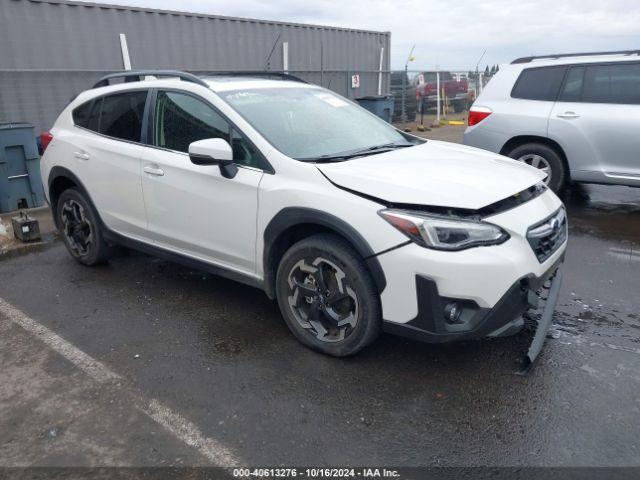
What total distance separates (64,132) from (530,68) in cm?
554

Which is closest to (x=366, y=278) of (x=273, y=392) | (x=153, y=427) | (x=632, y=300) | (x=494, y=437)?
(x=273, y=392)

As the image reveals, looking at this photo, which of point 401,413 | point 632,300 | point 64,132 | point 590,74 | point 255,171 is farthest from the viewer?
point 590,74

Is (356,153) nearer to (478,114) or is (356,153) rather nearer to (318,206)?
(318,206)

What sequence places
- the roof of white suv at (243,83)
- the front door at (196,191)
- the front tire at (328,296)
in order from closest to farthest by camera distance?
the front tire at (328,296) → the front door at (196,191) → the roof of white suv at (243,83)

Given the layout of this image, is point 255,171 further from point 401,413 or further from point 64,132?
point 64,132

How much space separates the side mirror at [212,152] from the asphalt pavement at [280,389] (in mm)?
1195

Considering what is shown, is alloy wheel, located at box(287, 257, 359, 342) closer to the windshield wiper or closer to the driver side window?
the windshield wiper

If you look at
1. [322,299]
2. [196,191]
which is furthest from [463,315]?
[196,191]

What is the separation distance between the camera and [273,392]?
2986 millimetres

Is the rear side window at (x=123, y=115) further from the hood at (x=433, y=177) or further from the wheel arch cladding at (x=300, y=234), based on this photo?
the hood at (x=433, y=177)

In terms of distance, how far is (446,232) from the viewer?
277 cm

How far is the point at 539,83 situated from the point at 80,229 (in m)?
5.63

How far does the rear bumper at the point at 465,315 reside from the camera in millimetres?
2766

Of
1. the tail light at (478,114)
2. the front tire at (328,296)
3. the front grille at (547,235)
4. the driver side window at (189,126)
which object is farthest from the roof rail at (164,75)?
the tail light at (478,114)
